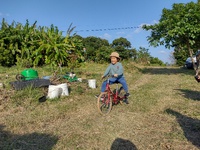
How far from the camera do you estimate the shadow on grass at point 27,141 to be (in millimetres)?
3672

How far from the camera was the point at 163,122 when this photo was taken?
4910 millimetres

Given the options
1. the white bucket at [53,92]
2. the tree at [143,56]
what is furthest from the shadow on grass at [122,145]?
the tree at [143,56]

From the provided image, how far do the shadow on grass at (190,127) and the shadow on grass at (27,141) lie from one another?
245cm

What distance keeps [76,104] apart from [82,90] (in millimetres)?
1583

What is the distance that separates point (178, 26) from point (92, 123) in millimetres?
9199

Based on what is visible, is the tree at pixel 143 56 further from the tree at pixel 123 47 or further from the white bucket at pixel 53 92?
the white bucket at pixel 53 92

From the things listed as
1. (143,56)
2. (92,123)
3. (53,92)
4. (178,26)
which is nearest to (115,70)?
(92,123)

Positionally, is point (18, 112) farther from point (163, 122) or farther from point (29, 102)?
point (163, 122)

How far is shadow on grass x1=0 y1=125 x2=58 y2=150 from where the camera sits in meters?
3.67

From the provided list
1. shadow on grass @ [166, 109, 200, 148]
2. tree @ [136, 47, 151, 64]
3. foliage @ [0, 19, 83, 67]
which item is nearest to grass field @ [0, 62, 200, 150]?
shadow on grass @ [166, 109, 200, 148]

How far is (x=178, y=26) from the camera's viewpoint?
39.4ft

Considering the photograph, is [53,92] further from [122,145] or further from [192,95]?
[192,95]

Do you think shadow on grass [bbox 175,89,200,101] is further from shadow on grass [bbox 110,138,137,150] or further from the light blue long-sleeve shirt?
shadow on grass [bbox 110,138,137,150]

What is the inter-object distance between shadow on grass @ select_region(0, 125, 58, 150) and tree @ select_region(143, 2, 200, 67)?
32.2ft
